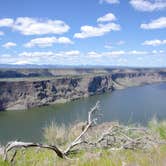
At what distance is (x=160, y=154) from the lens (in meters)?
4.04

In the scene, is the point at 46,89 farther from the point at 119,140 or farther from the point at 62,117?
the point at 119,140

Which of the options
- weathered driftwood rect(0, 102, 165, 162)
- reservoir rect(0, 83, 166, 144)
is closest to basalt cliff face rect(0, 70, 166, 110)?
reservoir rect(0, 83, 166, 144)

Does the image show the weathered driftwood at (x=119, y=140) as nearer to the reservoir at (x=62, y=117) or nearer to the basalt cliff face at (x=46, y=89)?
the reservoir at (x=62, y=117)

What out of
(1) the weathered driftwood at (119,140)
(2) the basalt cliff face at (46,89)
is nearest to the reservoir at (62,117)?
(2) the basalt cliff face at (46,89)

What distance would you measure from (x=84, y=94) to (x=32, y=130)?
258ft

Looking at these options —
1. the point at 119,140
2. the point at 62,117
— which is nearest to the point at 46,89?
the point at 62,117

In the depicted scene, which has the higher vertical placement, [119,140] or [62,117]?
[119,140]

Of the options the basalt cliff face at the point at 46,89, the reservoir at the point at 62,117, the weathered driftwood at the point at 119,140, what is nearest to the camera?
the weathered driftwood at the point at 119,140

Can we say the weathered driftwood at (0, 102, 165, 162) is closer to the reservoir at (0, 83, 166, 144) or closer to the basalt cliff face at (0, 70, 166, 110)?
the reservoir at (0, 83, 166, 144)

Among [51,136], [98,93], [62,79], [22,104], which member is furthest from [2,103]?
[51,136]

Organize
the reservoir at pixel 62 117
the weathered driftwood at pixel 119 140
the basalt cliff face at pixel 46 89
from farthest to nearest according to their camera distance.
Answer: the basalt cliff face at pixel 46 89 → the reservoir at pixel 62 117 → the weathered driftwood at pixel 119 140

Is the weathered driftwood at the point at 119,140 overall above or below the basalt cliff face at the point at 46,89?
above

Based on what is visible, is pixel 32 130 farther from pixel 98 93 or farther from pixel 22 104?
pixel 98 93

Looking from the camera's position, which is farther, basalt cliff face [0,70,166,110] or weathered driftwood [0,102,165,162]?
basalt cliff face [0,70,166,110]
